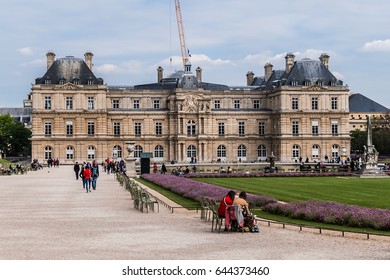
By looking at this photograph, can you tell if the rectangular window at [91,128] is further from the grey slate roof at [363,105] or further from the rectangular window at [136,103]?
the grey slate roof at [363,105]

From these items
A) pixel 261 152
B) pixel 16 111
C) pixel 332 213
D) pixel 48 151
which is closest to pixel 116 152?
pixel 48 151

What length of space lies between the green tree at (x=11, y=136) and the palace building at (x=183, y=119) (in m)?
25.2

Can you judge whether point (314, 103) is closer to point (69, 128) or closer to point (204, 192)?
point (69, 128)

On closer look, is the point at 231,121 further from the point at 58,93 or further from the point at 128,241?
the point at 128,241

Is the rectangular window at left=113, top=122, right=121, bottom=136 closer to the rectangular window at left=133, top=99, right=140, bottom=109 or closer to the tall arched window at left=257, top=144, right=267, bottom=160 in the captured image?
the rectangular window at left=133, top=99, right=140, bottom=109

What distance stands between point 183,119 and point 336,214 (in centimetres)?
8079

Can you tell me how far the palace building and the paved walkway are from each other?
7338cm

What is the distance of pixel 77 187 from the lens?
48.4 metres

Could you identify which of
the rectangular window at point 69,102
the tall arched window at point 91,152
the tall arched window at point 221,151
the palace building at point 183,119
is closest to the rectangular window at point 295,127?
the palace building at point 183,119

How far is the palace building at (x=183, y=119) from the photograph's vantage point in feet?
341

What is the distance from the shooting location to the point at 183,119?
106m

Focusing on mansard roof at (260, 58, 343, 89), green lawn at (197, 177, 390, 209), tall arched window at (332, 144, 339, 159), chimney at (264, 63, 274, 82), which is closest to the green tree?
chimney at (264, 63, 274, 82)

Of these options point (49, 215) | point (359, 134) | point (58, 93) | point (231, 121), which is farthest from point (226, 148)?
point (49, 215)

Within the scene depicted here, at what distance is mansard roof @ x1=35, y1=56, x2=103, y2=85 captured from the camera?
10500 cm
